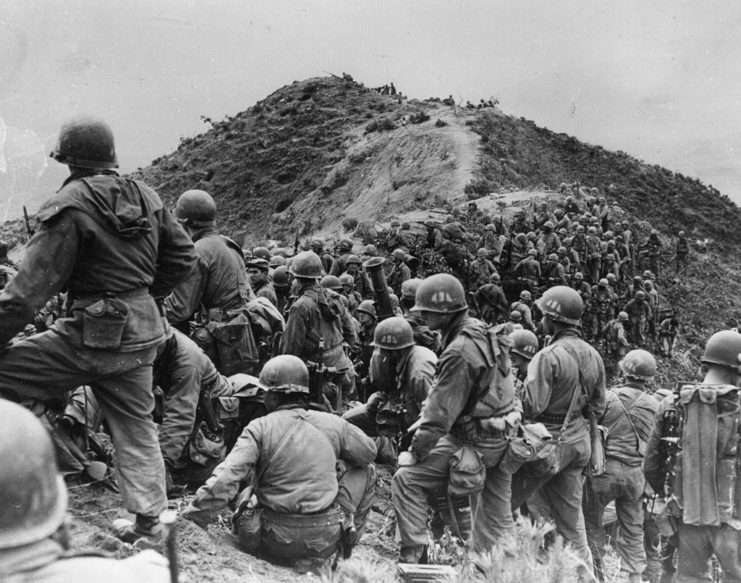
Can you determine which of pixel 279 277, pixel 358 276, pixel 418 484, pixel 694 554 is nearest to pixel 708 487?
pixel 694 554

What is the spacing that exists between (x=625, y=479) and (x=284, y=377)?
398 centimetres

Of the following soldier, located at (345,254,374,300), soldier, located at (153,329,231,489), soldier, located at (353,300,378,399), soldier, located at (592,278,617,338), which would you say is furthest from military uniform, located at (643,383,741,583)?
soldier, located at (592,278,617,338)

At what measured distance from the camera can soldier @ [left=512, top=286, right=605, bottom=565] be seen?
630 centimetres

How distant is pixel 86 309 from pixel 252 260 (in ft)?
21.1

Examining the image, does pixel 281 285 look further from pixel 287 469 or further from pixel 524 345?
pixel 287 469

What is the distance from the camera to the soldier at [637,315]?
22.8m

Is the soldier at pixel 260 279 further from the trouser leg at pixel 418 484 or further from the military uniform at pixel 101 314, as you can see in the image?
the military uniform at pixel 101 314

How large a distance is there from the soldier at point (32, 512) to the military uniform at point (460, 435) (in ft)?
11.9

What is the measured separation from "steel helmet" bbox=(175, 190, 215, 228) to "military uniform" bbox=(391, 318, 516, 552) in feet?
8.83

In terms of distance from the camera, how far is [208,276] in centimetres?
680

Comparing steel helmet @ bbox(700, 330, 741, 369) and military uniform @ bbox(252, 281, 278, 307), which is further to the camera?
military uniform @ bbox(252, 281, 278, 307)

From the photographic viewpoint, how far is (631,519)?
7.59 m

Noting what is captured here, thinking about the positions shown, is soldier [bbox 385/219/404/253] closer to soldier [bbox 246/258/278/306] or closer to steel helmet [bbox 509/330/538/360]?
soldier [bbox 246/258/278/306]

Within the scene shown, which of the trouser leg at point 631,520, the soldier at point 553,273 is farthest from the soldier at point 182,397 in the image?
the soldier at point 553,273
